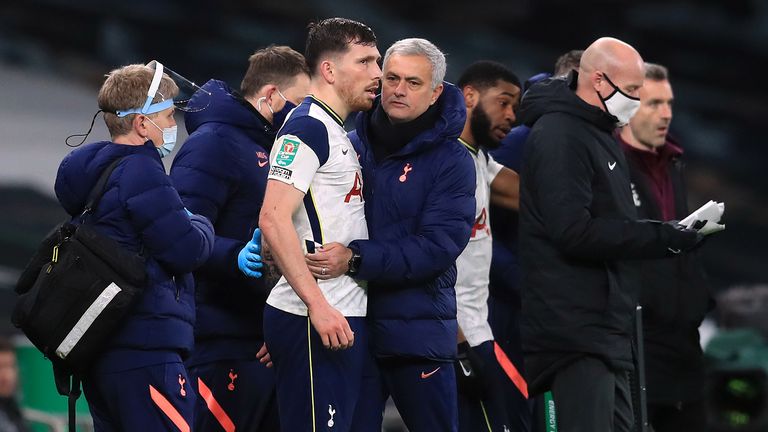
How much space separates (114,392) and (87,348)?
0.17 metres

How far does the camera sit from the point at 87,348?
4.02 metres

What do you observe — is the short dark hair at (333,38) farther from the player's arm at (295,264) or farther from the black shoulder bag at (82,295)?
the black shoulder bag at (82,295)

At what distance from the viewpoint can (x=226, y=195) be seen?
16.0 feet

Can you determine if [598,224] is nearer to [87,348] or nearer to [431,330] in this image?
[431,330]

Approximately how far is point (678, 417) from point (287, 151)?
A: 2.39 meters

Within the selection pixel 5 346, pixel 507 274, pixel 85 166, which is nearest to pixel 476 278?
pixel 507 274

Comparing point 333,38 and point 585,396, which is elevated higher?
point 333,38

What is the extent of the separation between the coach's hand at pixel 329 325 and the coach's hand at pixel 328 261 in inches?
4.9

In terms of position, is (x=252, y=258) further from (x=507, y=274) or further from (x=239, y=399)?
(x=507, y=274)

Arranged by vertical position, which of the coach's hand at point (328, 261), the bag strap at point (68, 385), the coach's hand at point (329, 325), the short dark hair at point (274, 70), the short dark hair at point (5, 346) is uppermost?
the short dark hair at point (274, 70)

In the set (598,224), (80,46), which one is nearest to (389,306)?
(598,224)

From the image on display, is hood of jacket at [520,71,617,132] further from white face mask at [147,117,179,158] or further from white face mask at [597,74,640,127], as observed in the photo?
white face mask at [147,117,179,158]

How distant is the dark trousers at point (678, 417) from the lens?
18.2ft

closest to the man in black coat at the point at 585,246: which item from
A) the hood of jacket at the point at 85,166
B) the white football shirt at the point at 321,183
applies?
the white football shirt at the point at 321,183
